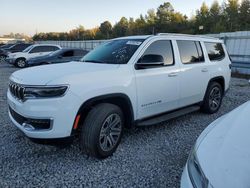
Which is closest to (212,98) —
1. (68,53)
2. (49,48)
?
(68,53)

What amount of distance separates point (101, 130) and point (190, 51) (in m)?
2.71

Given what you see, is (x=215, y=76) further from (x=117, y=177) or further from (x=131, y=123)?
(x=117, y=177)

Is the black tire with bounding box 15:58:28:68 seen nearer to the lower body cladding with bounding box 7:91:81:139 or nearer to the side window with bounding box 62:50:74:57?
the side window with bounding box 62:50:74:57

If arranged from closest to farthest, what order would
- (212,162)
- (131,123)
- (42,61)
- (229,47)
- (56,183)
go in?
(212,162), (56,183), (131,123), (42,61), (229,47)

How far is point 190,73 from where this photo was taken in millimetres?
4934

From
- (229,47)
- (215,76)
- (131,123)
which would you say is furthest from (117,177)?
(229,47)

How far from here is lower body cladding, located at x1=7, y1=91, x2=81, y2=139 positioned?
123 inches

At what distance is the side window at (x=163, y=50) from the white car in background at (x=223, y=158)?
220 cm

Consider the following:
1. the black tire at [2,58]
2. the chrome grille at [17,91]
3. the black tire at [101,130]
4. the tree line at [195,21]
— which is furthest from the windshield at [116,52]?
the tree line at [195,21]

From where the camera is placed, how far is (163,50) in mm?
4516

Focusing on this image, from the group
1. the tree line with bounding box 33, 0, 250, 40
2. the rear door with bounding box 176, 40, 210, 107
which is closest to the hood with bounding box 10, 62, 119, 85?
the rear door with bounding box 176, 40, 210, 107

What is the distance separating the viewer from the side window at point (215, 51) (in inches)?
226

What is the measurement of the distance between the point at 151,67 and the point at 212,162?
2490 mm

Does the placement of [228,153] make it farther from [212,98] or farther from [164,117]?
[212,98]
